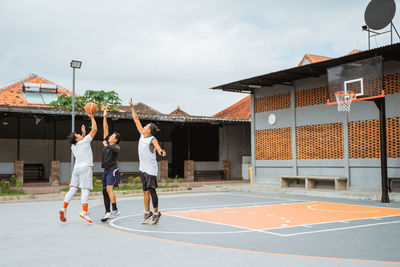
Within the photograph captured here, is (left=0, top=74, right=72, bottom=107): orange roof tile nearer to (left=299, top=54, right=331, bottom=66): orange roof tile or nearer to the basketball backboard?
(left=299, top=54, right=331, bottom=66): orange roof tile

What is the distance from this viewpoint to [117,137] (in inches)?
383

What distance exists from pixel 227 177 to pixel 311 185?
9.68 meters

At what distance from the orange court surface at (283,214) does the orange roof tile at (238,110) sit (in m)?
26.3

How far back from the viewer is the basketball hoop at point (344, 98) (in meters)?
15.6

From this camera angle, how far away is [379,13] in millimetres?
16656

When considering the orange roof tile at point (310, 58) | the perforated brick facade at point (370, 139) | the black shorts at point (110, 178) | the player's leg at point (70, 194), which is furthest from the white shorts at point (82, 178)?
the orange roof tile at point (310, 58)

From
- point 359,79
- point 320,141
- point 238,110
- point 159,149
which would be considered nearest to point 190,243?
point 159,149

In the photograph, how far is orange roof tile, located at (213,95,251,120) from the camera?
130ft

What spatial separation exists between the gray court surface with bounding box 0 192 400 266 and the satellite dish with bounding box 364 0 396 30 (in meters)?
9.26

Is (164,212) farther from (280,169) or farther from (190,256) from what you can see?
(280,169)

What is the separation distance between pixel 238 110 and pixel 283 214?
30308 mm

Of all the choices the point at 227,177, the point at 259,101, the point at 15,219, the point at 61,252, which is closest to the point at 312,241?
the point at 61,252

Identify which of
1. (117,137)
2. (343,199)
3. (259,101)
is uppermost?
(259,101)

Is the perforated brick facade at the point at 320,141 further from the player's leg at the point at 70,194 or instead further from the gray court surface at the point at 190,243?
the player's leg at the point at 70,194
